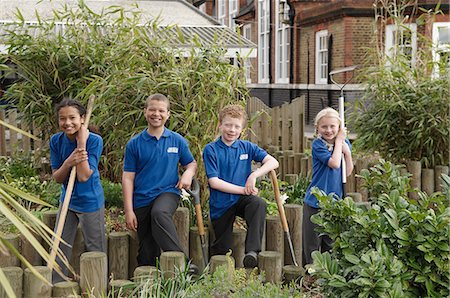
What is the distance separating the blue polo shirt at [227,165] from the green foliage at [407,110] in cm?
323

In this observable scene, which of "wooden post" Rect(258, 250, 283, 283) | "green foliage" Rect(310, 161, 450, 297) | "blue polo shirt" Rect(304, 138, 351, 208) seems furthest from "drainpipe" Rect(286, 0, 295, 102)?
"green foliage" Rect(310, 161, 450, 297)

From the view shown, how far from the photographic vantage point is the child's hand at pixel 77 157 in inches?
171

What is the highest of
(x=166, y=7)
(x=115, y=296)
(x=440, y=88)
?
(x=166, y=7)

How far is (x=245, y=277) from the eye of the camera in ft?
13.4

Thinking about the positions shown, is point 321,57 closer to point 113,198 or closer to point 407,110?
point 407,110

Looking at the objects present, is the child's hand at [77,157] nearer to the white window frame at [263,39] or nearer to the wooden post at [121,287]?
the wooden post at [121,287]

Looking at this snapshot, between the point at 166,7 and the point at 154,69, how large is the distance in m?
9.20

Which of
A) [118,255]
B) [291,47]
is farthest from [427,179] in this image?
[291,47]

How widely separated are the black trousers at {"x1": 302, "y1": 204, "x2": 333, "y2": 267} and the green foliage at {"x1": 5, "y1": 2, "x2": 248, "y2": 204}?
1022 mm

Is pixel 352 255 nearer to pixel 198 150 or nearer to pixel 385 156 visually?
pixel 198 150

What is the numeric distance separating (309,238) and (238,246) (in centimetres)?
52

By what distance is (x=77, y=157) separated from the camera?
4.33 m

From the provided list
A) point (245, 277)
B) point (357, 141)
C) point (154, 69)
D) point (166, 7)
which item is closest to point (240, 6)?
point (166, 7)

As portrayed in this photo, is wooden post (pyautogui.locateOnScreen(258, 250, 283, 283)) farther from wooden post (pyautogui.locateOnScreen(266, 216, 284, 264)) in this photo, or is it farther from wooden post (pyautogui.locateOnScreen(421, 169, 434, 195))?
wooden post (pyautogui.locateOnScreen(421, 169, 434, 195))
